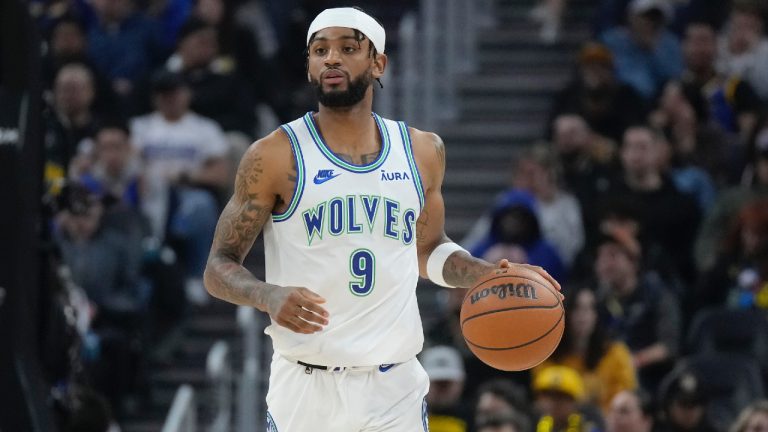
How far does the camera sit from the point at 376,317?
6.82 metres

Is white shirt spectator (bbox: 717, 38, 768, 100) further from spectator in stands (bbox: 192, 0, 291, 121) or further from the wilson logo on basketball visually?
the wilson logo on basketball

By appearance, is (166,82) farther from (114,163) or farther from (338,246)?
(338,246)

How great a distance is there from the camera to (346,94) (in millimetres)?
6871

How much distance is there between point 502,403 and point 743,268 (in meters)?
2.49

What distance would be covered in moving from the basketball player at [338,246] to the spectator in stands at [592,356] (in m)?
4.36

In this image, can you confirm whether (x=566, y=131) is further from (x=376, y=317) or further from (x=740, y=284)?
(x=376, y=317)

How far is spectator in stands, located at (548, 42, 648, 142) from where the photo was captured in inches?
547

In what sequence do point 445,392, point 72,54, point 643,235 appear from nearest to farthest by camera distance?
point 445,392
point 643,235
point 72,54

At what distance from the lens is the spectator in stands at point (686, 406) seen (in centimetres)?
1083

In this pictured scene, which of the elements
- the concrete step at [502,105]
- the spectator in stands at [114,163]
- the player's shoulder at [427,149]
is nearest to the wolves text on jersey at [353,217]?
the player's shoulder at [427,149]

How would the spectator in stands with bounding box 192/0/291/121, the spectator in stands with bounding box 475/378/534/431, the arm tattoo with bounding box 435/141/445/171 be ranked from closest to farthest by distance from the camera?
the arm tattoo with bounding box 435/141/445/171, the spectator in stands with bounding box 475/378/534/431, the spectator in stands with bounding box 192/0/291/121

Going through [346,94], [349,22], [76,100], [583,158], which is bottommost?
[583,158]

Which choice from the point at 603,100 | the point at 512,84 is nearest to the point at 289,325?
the point at 603,100

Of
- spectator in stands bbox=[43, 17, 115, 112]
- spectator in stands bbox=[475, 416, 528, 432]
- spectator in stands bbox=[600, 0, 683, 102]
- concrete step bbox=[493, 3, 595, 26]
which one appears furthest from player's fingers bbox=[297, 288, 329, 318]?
concrete step bbox=[493, 3, 595, 26]
